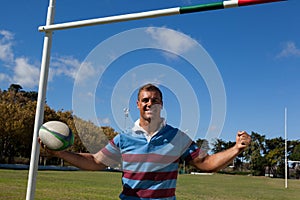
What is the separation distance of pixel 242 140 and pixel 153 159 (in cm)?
65

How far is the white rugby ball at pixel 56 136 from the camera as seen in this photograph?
329cm

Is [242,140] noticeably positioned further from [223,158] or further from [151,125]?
[151,125]

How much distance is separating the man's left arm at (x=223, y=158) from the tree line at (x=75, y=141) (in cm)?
26

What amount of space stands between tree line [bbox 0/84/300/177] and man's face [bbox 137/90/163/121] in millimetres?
595

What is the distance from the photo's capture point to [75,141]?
53.3 ft

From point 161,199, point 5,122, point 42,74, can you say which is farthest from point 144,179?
point 5,122

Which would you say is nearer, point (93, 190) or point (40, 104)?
point (40, 104)

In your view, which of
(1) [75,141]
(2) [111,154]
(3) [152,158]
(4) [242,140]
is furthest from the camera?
(1) [75,141]

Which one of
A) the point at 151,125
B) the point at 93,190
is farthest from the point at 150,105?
the point at 93,190

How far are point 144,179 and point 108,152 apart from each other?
0.44 metres

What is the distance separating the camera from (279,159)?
58812 millimetres

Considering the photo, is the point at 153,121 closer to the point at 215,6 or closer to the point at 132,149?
the point at 132,149

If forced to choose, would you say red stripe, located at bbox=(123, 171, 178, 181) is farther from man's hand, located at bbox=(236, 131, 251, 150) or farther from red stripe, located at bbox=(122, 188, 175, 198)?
man's hand, located at bbox=(236, 131, 251, 150)

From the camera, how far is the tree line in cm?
390
